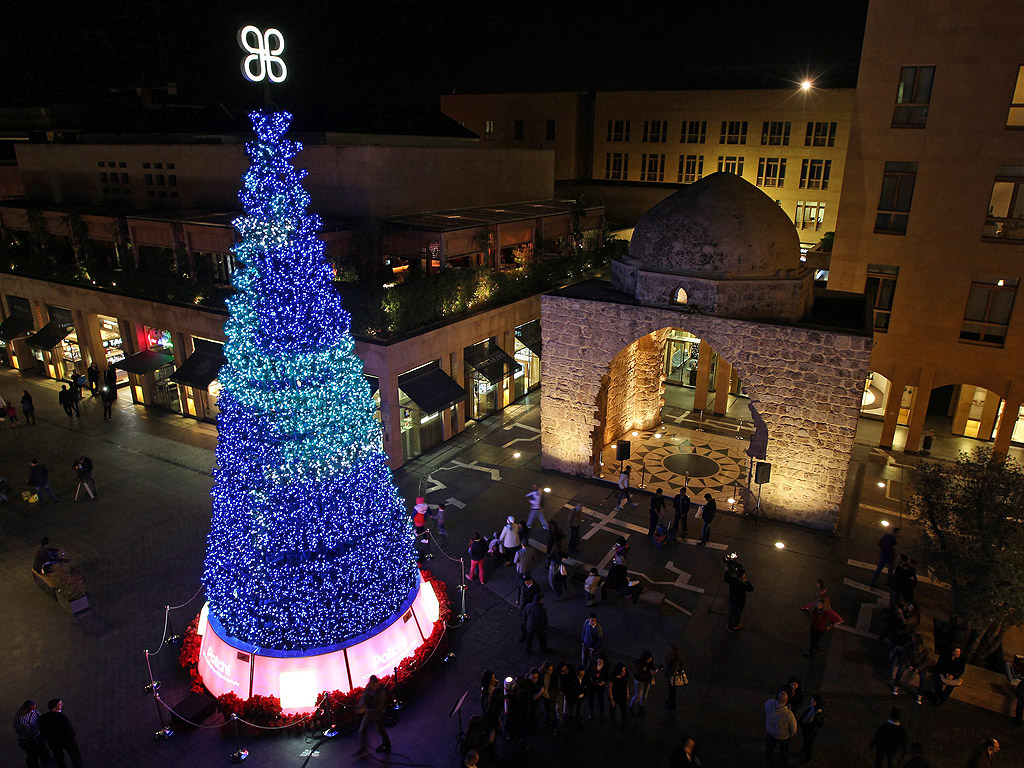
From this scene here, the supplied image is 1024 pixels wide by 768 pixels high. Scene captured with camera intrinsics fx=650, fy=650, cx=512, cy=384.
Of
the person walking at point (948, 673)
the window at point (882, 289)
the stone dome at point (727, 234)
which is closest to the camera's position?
the person walking at point (948, 673)

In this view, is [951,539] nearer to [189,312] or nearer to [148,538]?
[148,538]

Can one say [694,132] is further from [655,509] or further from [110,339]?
[110,339]

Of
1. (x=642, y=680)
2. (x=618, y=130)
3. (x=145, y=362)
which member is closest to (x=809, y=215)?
(x=618, y=130)

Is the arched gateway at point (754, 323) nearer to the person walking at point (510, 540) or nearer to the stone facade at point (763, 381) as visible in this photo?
the stone facade at point (763, 381)

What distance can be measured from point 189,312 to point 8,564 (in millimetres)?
10035

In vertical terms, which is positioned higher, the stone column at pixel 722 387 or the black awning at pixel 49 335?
the black awning at pixel 49 335

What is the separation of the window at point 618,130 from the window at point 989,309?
2868 centimetres

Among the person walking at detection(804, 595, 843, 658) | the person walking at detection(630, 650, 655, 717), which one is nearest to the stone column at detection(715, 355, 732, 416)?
the person walking at detection(804, 595, 843, 658)

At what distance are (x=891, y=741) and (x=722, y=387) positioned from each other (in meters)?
16.4

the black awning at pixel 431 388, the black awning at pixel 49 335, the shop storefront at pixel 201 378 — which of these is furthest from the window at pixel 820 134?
the black awning at pixel 49 335

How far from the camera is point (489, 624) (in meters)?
14.0

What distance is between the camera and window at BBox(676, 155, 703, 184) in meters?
42.8

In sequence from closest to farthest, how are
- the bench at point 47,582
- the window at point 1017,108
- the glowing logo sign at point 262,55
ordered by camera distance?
the bench at point 47,582
the glowing logo sign at point 262,55
the window at point 1017,108

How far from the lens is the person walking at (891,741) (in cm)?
992
